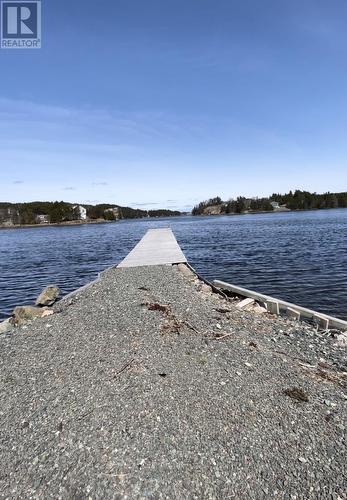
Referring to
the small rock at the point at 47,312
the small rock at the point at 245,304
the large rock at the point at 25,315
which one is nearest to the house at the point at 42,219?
the small rock at the point at 47,312

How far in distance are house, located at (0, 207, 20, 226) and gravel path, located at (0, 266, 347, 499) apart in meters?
Result: 173

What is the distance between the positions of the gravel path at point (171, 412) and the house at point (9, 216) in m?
173

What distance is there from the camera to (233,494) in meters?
3.61

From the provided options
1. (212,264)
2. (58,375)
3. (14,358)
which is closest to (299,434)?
(58,375)

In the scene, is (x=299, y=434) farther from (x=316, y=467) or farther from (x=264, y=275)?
(x=264, y=275)

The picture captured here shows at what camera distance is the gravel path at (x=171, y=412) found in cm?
376

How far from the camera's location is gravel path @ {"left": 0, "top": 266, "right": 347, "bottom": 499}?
3.76 meters

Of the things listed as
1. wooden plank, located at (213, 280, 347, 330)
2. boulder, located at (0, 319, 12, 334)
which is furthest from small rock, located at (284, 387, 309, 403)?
boulder, located at (0, 319, 12, 334)

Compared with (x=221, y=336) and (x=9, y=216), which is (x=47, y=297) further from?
(x=9, y=216)

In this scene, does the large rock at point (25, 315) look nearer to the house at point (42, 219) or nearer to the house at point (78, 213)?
the house at point (42, 219)

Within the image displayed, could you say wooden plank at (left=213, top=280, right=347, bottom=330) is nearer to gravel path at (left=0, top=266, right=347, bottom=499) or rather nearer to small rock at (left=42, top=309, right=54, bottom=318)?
gravel path at (left=0, top=266, right=347, bottom=499)

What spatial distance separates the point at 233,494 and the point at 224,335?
166 inches

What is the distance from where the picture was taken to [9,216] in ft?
550

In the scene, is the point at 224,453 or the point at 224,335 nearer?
the point at 224,453
